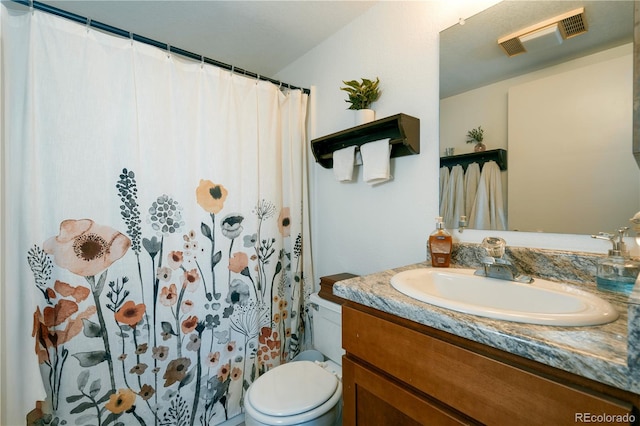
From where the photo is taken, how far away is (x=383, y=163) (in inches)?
51.8

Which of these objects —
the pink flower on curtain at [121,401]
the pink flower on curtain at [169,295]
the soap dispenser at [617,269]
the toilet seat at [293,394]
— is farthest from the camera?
the pink flower on curtain at [169,295]

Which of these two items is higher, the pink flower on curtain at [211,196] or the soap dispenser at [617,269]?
the pink flower on curtain at [211,196]

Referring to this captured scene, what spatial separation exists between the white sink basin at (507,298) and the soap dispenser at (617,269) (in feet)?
0.31

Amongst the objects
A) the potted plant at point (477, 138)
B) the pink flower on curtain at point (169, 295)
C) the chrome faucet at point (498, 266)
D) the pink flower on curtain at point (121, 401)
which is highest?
the potted plant at point (477, 138)

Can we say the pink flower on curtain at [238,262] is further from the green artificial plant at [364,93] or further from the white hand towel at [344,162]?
the green artificial plant at [364,93]

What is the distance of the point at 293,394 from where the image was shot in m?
1.11

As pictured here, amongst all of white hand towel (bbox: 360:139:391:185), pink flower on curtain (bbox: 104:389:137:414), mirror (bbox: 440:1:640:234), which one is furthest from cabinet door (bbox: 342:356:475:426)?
pink flower on curtain (bbox: 104:389:137:414)

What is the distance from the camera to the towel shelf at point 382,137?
1.22 m

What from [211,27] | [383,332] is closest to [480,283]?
[383,332]

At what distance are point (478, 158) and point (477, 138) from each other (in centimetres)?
8

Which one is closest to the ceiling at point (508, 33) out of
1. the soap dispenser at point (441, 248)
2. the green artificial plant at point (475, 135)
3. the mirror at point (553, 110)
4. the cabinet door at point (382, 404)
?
the mirror at point (553, 110)

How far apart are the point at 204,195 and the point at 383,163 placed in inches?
37.4

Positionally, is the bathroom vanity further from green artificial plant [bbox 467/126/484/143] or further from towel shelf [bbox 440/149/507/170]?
green artificial plant [bbox 467/126/484/143]

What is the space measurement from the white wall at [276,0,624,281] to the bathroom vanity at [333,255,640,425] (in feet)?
1.81
